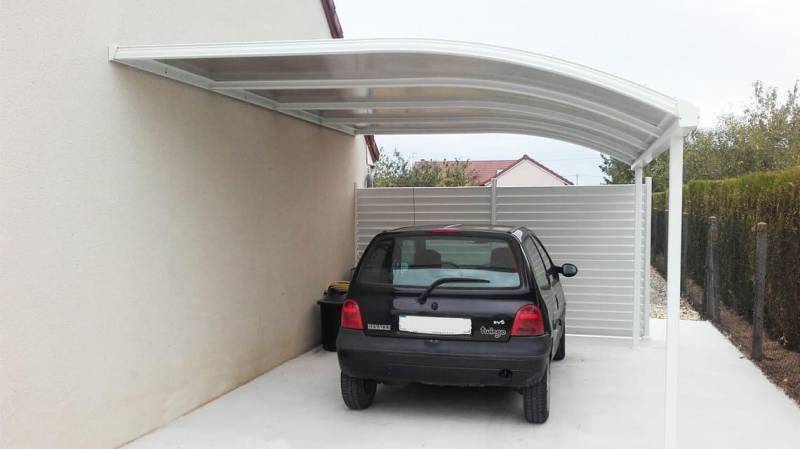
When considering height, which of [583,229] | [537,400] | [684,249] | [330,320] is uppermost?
[583,229]

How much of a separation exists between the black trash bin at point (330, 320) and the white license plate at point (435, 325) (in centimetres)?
295

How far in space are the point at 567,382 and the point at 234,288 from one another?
3478 mm

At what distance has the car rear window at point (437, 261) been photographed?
5629 mm

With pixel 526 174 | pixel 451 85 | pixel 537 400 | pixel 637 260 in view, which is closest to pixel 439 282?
pixel 537 400

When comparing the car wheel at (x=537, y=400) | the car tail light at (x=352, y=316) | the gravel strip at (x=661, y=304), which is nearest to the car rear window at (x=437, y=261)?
the car tail light at (x=352, y=316)

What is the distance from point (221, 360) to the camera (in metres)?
6.44

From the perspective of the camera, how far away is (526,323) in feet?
17.7

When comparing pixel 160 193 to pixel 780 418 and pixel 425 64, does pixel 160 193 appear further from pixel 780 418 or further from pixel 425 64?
pixel 780 418

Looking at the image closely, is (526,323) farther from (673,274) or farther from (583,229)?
(583,229)

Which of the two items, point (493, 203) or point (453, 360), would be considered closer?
point (453, 360)

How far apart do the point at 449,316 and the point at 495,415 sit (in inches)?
45.5

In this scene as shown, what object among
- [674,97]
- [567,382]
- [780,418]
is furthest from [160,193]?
[780,418]

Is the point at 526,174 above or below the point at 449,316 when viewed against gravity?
above

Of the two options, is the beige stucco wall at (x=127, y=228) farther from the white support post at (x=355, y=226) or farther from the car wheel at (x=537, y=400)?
the white support post at (x=355, y=226)
